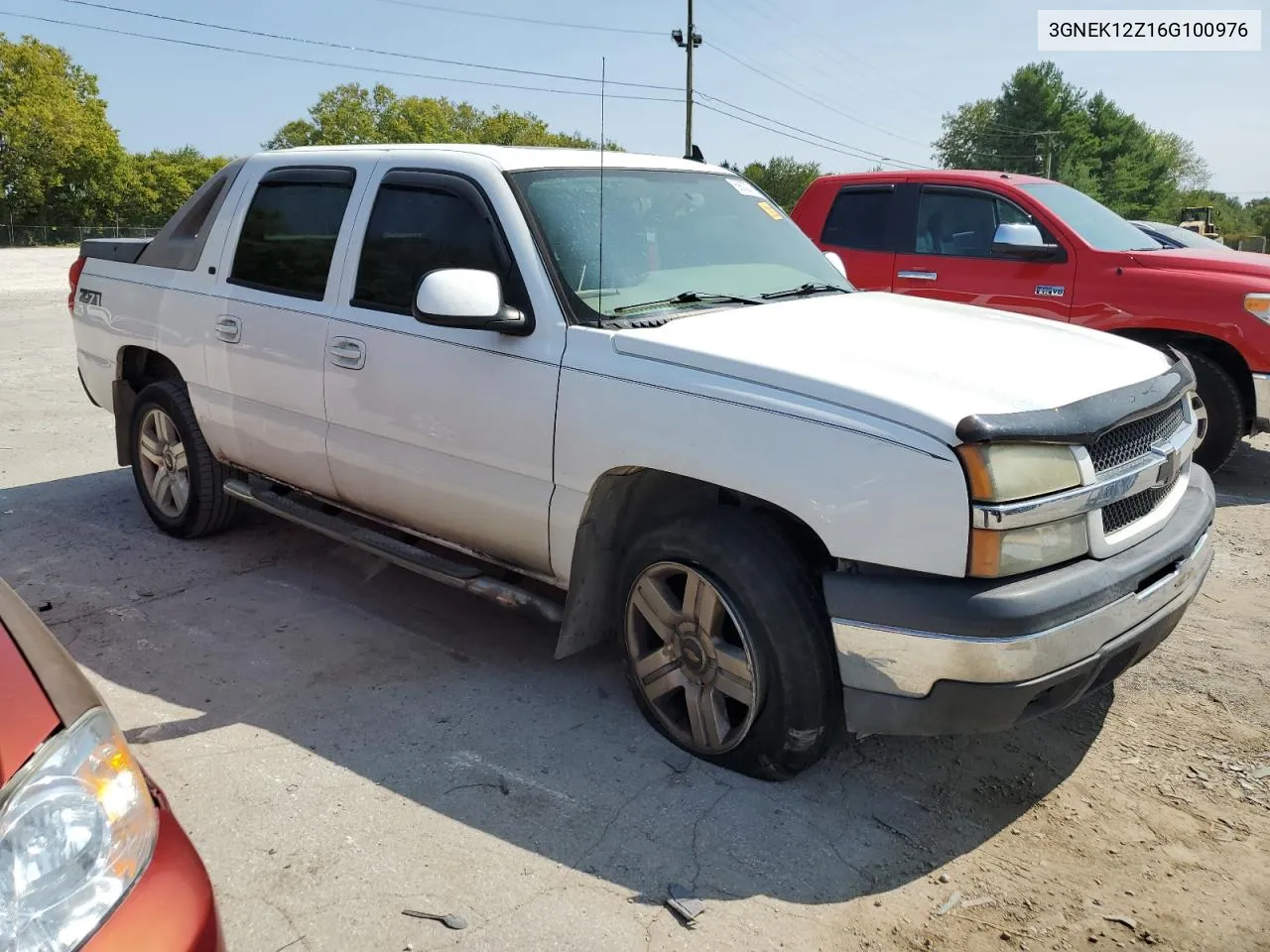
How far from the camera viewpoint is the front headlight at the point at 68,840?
1.50m

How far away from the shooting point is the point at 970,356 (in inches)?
124

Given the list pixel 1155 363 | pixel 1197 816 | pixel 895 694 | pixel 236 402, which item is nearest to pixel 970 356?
pixel 1155 363

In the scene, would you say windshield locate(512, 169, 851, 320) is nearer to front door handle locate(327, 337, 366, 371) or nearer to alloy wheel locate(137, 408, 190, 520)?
front door handle locate(327, 337, 366, 371)

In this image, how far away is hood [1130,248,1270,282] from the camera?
677 cm

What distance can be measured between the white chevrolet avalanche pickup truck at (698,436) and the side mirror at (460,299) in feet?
A: 0.04

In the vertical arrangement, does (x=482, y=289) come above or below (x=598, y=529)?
above

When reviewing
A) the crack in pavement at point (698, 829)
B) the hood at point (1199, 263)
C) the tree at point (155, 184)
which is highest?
the tree at point (155, 184)

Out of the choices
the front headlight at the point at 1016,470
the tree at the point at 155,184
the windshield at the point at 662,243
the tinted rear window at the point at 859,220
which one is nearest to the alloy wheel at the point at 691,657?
the front headlight at the point at 1016,470

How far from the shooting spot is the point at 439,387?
374cm

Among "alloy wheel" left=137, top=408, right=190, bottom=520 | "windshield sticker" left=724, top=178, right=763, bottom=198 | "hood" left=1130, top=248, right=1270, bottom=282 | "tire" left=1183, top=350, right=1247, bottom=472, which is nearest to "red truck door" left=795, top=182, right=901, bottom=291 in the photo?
"hood" left=1130, top=248, right=1270, bottom=282

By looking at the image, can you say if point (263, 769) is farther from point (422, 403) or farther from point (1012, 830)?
point (1012, 830)

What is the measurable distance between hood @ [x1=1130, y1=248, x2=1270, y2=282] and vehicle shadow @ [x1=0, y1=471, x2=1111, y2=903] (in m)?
4.22

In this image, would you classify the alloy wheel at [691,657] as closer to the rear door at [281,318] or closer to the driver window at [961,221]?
the rear door at [281,318]

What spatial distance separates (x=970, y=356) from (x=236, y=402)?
3253 mm
